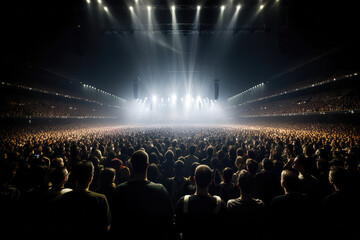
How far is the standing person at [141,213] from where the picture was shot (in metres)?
2.02

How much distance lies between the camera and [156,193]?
2.09 meters

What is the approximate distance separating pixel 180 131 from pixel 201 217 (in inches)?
747

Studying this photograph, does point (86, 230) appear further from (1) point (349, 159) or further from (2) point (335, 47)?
(2) point (335, 47)

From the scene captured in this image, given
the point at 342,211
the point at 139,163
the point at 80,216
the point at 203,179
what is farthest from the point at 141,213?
the point at 342,211

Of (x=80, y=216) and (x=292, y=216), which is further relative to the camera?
(x=292, y=216)

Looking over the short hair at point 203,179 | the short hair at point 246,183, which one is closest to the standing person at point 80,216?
the short hair at point 203,179

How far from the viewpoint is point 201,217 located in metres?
1.97

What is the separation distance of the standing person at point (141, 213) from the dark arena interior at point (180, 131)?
1cm

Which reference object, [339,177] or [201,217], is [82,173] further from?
[339,177]

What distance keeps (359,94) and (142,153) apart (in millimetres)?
21033

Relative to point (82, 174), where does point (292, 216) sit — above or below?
below

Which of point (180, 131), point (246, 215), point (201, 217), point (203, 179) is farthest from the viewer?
point (180, 131)

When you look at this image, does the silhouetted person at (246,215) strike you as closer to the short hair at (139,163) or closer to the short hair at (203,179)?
the short hair at (203,179)

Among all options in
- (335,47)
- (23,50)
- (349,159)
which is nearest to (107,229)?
(349,159)
